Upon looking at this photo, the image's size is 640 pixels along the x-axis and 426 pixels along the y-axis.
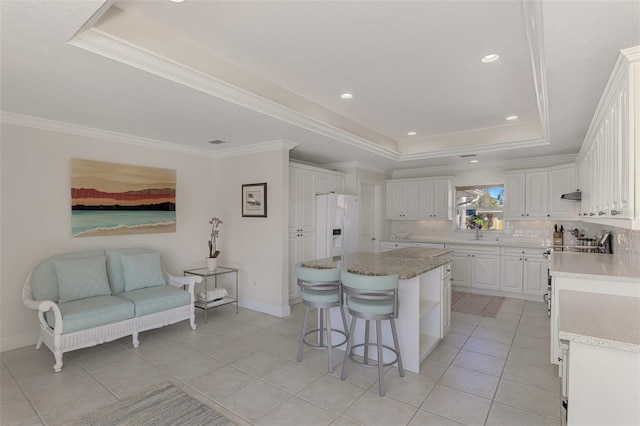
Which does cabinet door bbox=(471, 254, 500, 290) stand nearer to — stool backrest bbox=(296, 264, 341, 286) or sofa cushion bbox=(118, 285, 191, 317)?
stool backrest bbox=(296, 264, 341, 286)

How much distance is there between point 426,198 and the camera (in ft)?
22.2

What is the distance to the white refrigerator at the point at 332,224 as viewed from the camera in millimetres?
5422

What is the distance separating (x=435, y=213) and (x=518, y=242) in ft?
5.04

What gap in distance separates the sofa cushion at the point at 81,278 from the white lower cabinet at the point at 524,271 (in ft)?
19.5

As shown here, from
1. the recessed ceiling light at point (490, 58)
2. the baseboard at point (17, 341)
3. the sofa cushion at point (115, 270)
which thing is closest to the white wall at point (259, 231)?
the sofa cushion at point (115, 270)

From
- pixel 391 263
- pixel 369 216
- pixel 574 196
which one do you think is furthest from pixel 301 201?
pixel 574 196

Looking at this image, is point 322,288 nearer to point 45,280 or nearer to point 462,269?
point 45,280

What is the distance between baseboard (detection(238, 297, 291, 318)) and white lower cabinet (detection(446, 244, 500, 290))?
10.7 ft

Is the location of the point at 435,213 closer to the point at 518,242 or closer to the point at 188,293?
the point at 518,242

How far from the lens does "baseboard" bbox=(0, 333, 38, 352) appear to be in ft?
11.4

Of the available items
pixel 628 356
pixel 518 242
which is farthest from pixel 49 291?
pixel 518 242

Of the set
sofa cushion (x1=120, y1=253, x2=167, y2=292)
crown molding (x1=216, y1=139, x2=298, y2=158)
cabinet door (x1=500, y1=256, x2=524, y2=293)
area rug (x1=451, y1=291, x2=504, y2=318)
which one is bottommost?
area rug (x1=451, y1=291, x2=504, y2=318)

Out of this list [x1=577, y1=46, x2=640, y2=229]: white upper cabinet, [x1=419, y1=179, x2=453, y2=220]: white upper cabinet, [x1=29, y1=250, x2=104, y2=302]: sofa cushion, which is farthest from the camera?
[x1=419, y1=179, x2=453, y2=220]: white upper cabinet

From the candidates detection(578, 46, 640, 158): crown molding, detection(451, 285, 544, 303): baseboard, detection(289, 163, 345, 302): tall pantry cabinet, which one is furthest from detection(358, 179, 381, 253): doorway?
detection(578, 46, 640, 158): crown molding
